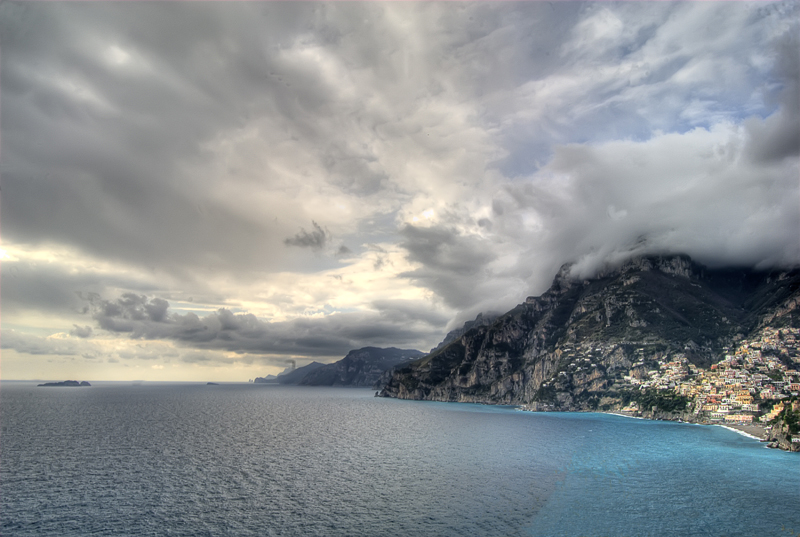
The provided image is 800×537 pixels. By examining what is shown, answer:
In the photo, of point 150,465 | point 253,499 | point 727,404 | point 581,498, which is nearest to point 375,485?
point 253,499

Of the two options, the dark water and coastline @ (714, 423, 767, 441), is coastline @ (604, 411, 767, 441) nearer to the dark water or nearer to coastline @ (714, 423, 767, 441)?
coastline @ (714, 423, 767, 441)

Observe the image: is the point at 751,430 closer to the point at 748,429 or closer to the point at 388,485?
the point at 748,429

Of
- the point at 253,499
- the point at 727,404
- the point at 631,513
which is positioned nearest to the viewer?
the point at 631,513

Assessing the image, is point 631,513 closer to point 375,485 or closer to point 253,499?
point 375,485

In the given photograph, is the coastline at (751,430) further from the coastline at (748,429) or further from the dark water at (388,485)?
the dark water at (388,485)

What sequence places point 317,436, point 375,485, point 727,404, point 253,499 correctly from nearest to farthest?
point 253,499, point 375,485, point 317,436, point 727,404

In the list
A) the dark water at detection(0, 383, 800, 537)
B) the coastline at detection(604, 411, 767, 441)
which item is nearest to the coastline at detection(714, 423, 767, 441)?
the coastline at detection(604, 411, 767, 441)

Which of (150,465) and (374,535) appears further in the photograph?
(150,465)

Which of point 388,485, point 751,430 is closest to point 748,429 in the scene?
point 751,430

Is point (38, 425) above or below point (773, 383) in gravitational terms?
below
